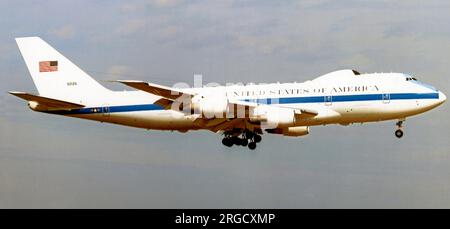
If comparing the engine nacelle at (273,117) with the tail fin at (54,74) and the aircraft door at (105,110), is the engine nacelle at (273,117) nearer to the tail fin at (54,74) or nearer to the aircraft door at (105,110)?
the aircraft door at (105,110)

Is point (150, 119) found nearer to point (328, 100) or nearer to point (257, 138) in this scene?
point (257, 138)

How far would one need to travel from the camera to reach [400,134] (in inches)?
2222

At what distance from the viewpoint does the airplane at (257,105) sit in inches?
2154

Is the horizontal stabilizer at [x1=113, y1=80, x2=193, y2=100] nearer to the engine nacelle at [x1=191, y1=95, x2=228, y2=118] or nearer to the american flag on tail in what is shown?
the engine nacelle at [x1=191, y1=95, x2=228, y2=118]

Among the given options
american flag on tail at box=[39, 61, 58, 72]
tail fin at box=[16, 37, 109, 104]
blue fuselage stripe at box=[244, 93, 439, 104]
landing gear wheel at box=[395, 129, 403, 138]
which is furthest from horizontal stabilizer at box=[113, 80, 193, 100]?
landing gear wheel at box=[395, 129, 403, 138]

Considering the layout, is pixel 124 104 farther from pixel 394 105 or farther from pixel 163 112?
pixel 394 105

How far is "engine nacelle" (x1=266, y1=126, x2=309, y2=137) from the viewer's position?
6025 cm

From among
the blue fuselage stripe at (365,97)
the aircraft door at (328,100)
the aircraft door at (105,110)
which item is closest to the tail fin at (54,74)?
the aircraft door at (105,110)

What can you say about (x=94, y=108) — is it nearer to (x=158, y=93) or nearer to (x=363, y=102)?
(x=158, y=93)

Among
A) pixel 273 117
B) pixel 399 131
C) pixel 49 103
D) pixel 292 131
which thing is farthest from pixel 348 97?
pixel 49 103

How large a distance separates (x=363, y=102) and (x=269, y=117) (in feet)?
19.7

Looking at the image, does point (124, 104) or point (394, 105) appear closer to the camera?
point (394, 105)

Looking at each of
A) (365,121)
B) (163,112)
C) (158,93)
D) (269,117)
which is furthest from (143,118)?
(365,121)

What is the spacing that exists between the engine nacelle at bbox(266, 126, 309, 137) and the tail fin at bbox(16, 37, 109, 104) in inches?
481
